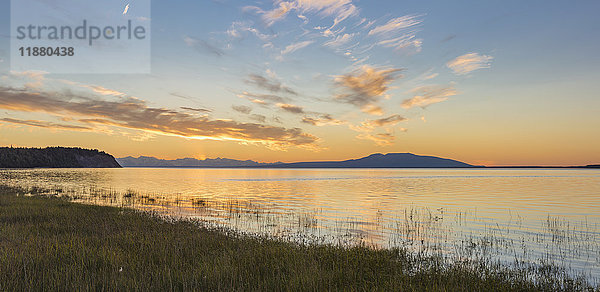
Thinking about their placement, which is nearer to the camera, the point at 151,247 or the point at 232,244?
the point at 151,247

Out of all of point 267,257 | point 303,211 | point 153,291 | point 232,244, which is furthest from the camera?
point 303,211

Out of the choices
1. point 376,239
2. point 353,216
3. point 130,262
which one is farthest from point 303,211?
point 130,262

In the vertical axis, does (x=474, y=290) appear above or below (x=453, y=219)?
above

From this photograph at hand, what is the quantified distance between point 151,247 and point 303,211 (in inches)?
796

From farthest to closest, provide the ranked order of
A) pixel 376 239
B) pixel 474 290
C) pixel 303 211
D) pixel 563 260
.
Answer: pixel 303 211
pixel 376 239
pixel 563 260
pixel 474 290

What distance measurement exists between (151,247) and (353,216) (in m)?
19.7

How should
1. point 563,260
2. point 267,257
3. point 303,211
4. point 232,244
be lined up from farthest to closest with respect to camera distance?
point 303,211
point 563,260
point 232,244
point 267,257

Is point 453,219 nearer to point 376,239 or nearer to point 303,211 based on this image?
point 376,239

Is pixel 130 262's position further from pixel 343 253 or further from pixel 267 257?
pixel 343 253

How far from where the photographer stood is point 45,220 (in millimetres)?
19547

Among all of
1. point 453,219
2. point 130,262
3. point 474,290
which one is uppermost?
point 130,262

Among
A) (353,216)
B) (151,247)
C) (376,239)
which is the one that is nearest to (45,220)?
(151,247)

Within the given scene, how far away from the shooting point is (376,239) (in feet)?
63.5

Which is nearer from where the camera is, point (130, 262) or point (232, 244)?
point (130, 262)
